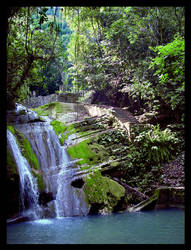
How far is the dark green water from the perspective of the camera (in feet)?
13.5

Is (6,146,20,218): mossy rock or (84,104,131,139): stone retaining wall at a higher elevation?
(84,104,131,139): stone retaining wall

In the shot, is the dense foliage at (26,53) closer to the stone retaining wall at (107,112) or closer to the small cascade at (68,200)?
the small cascade at (68,200)

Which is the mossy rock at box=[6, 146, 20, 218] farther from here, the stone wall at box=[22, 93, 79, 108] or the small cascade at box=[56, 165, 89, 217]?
the stone wall at box=[22, 93, 79, 108]

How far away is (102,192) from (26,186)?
2363 millimetres

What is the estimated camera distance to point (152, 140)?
8594mm

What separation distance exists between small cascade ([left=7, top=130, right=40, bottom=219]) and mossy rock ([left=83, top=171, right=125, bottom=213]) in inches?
61.8

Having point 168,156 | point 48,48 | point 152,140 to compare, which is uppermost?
point 48,48

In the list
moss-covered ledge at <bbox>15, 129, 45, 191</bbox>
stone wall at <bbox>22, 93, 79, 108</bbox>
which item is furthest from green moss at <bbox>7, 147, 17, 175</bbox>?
stone wall at <bbox>22, 93, 79, 108</bbox>

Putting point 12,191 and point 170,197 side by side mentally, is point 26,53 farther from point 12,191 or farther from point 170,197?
point 170,197

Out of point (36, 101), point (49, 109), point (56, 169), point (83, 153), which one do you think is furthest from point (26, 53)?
point (36, 101)
